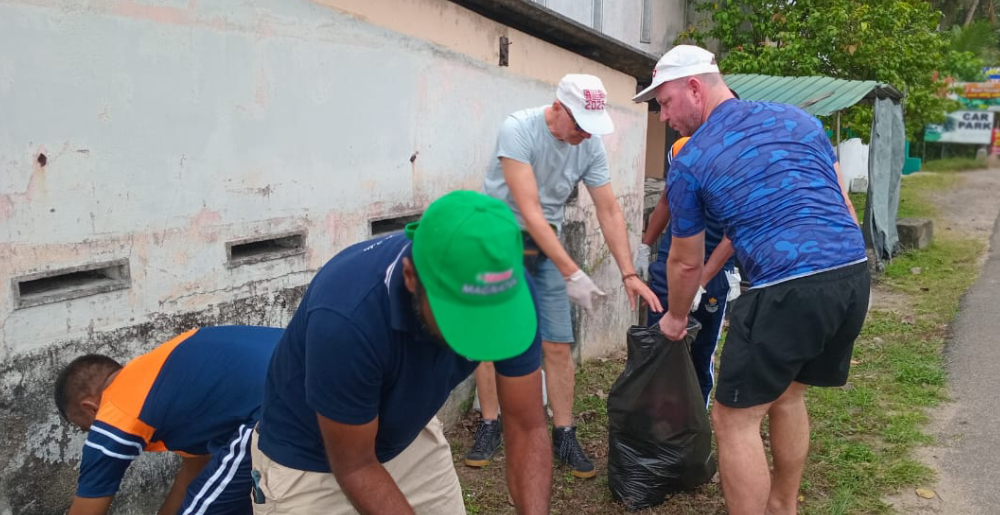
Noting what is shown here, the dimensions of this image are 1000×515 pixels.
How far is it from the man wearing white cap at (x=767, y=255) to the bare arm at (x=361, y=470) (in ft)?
4.72

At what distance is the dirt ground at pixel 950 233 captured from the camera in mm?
3805

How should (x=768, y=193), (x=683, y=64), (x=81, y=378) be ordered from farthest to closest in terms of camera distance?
(x=683, y=64) → (x=768, y=193) → (x=81, y=378)

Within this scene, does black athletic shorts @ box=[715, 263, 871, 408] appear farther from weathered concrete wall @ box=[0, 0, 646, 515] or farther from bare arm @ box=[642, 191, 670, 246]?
weathered concrete wall @ box=[0, 0, 646, 515]

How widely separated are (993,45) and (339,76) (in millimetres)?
29847

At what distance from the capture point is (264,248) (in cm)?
356

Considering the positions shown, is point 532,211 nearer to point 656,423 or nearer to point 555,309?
point 555,309

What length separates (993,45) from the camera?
90.8ft

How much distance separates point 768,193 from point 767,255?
207 millimetres

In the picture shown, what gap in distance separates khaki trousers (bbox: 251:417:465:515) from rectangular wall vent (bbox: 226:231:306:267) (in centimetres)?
120

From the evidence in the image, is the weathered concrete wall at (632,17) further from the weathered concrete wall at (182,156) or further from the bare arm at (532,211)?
the bare arm at (532,211)

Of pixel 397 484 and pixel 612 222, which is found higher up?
pixel 612 222

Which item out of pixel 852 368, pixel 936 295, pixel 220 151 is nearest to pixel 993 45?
pixel 936 295

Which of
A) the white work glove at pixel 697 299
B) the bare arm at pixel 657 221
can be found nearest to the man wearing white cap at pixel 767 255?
the white work glove at pixel 697 299

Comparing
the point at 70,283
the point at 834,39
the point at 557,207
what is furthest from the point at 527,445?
the point at 834,39
